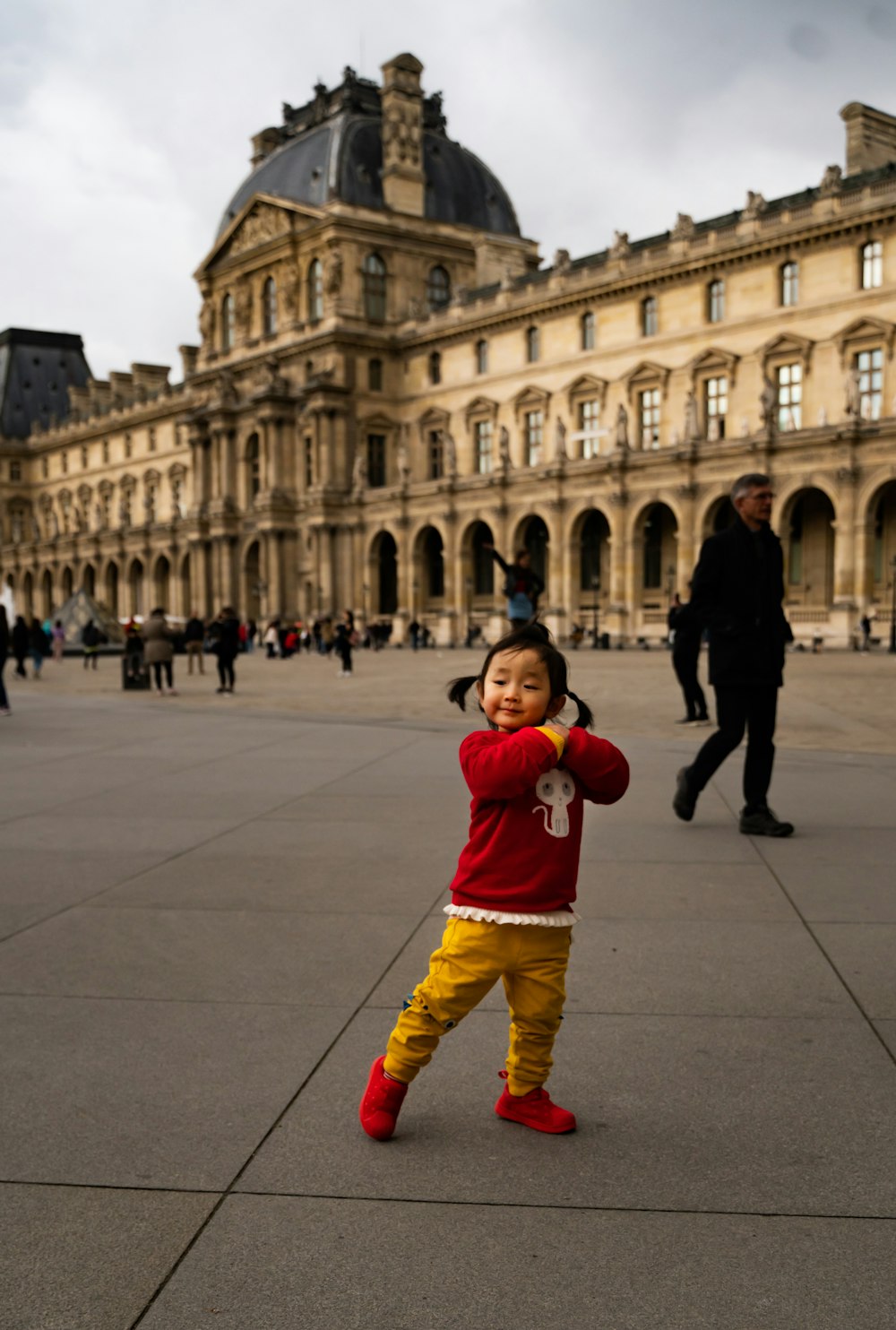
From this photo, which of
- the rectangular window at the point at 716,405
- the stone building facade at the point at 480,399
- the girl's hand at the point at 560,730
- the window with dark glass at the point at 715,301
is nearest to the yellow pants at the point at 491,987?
the girl's hand at the point at 560,730

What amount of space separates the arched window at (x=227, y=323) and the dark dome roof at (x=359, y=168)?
18.5 feet

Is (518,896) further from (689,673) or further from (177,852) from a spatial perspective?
(689,673)

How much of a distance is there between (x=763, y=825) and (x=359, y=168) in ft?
222

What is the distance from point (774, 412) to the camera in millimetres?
44562

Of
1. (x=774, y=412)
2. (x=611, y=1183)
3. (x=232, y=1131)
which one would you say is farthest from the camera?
(x=774, y=412)

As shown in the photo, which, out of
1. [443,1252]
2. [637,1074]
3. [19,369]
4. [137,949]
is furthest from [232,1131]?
[19,369]

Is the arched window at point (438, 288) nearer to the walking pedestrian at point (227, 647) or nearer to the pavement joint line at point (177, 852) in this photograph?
the walking pedestrian at point (227, 647)

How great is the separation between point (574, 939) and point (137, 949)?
6.03 ft

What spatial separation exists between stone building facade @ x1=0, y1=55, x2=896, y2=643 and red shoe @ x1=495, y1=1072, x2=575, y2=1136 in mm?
40665

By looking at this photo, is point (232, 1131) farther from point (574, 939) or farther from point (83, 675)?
point (83, 675)

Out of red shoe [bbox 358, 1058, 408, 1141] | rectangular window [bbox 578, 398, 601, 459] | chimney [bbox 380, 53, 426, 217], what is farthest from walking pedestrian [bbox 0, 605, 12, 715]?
chimney [bbox 380, 53, 426, 217]

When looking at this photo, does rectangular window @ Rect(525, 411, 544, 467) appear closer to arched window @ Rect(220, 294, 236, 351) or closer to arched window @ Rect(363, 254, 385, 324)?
arched window @ Rect(363, 254, 385, 324)

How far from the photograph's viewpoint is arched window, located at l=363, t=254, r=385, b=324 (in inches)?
2608

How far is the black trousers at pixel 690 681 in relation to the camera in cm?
1435
